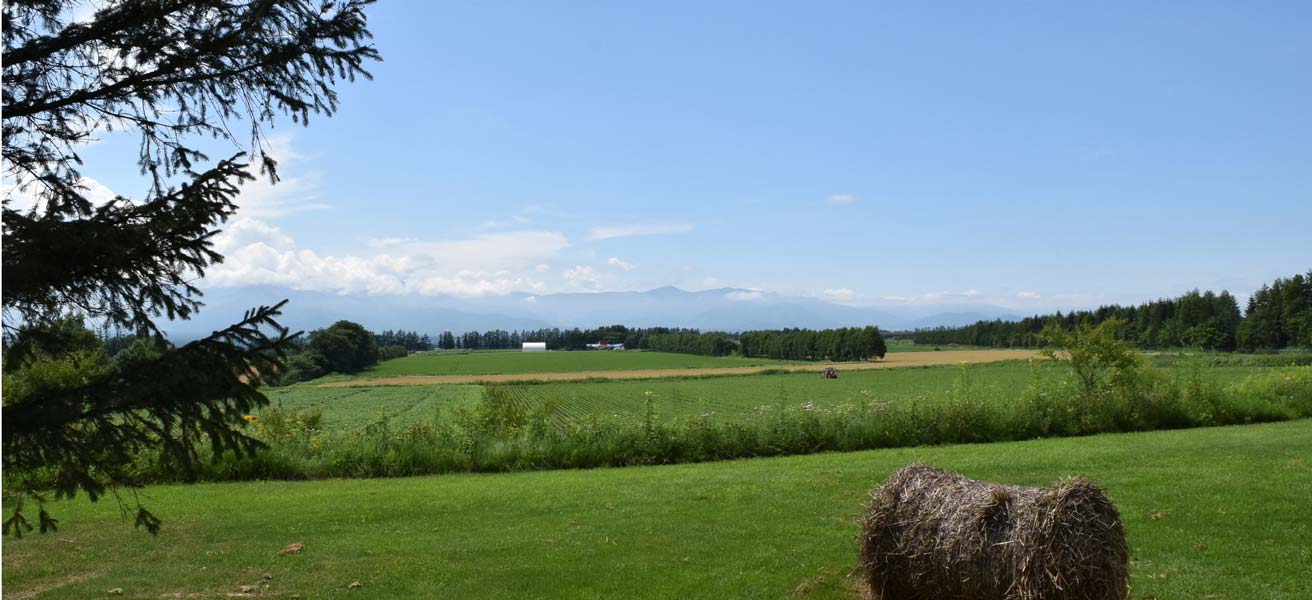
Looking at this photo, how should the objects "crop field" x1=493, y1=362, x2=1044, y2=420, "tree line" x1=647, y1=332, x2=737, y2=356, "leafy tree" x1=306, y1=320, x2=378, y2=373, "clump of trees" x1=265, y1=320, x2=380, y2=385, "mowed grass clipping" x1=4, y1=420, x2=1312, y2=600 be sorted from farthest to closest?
"tree line" x1=647, y1=332, x2=737, y2=356 < "leafy tree" x1=306, y1=320, x2=378, y2=373 < "clump of trees" x1=265, y1=320, x2=380, y2=385 < "crop field" x1=493, y1=362, x2=1044, y2=420 < "mowed grass clipping" x1=4, y1=420, x2=1312, y2=600

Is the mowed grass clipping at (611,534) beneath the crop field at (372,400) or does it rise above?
above

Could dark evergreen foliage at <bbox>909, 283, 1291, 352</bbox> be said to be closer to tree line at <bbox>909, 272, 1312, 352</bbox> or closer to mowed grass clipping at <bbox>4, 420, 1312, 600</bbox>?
tree line at <bbox>909, 272, 1312, 352</bbox>

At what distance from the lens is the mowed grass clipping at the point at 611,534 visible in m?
7.03

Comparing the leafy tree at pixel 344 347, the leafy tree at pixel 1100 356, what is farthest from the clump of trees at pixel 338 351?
the leafy tree at pixel 1100 356

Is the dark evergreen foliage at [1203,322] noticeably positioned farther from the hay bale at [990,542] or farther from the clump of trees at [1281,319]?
the hay bale at [990,542]

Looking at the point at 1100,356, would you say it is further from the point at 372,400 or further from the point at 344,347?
the point at 344,347

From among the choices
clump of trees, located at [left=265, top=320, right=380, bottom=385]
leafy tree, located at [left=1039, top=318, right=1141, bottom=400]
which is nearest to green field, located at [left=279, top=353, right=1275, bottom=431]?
clump of trees, located at [left=265, top=320, right=380, bottom=385]

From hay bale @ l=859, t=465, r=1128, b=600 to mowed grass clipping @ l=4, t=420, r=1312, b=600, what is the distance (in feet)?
2.60

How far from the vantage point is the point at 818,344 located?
3647 inches

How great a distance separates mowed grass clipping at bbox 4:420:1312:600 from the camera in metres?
7.03

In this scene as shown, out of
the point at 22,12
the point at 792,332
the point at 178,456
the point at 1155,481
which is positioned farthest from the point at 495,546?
the point at 792,332

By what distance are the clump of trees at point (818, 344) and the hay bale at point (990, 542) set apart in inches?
3158

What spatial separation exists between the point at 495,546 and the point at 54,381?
15.7 feet

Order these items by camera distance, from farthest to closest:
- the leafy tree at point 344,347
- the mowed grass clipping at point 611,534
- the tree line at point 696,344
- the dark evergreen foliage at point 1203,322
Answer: the tree line at point 696,344 < the dark evergreen foliage at point 1203,322 < the leafy tree at point 344,347 < the mowed grass clipping at point 611,534
